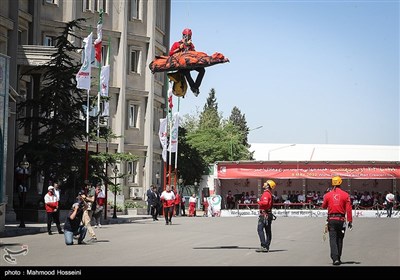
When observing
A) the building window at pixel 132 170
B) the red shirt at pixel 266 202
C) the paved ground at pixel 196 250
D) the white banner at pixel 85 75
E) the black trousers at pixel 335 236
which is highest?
the white banner at pixel 85 75

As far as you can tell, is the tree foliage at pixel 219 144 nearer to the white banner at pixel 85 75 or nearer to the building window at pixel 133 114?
the building window at pixel 133 114

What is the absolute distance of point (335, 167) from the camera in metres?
59.7

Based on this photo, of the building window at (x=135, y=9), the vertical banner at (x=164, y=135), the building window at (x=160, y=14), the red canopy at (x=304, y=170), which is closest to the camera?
the vertical banner at (x=164, y=135)

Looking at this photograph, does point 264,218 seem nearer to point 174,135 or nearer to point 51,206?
point 51,206

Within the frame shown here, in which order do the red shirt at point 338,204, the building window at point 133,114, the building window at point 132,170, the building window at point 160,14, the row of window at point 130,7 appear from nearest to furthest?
the red shirt at point 338,204 < the row of window at point 130,7 < the building window at point 132,170 < the building window at point 133,114 < the building window at point 160,14

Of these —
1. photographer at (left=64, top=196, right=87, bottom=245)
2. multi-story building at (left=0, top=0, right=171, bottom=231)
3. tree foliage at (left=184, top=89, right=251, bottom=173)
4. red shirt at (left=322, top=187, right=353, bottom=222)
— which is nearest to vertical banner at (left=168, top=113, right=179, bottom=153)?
multi-story building at (left=0, top=0, right=171, bottom=231)

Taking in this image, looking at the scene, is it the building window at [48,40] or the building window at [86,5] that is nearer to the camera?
the building window at [48,40]

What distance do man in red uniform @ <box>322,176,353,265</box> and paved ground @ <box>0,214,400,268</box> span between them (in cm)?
52

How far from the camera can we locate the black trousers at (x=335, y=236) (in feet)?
60.3

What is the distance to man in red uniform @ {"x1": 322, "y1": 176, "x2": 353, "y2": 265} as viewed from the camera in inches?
724

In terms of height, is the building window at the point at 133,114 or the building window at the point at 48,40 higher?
the building window at the point at 48,40

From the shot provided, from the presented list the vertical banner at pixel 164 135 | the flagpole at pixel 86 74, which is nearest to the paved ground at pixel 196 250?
the flagpole at pixel 86 74

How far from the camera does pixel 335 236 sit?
18.4 meters

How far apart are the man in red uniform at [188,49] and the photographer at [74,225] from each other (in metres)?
6.00
